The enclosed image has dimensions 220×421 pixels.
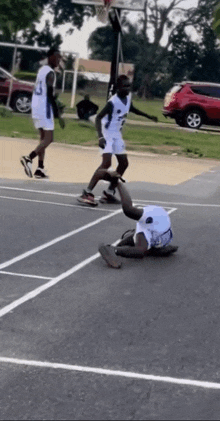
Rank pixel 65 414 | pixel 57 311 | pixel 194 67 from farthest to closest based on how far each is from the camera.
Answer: pixel 194 67
pixel 57 311
pixel 65 414

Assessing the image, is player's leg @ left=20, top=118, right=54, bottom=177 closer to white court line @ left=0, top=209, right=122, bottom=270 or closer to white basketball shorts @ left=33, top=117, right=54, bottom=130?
white basketball shorts @ left=33, top=117, right=54, bottom=130

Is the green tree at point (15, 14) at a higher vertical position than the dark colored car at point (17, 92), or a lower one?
higher

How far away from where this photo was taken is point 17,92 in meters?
33.7

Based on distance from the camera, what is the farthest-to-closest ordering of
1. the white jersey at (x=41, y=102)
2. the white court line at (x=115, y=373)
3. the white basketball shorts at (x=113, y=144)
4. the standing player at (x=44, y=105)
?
the white jersey at (x=41, y=102) < the standing player at (x=44, y=105) < the white basketball shorts at (x=113, y=144) < the white court line at (x=115, y=373)

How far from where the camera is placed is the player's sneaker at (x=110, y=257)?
966 cm

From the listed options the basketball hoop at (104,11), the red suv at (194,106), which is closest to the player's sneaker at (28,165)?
the basketball hoop at (104,11)

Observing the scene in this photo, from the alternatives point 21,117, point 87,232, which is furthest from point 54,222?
point 21,117

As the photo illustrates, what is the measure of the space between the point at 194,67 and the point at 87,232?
57.0m

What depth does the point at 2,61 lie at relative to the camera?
183 feet

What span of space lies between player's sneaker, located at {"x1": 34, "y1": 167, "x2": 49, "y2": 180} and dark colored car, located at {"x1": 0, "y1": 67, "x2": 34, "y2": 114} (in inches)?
682

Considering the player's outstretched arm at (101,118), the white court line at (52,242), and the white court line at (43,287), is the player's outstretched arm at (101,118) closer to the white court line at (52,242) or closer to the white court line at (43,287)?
the white court line at (52,242)

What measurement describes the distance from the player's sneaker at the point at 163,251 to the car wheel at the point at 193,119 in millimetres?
24438

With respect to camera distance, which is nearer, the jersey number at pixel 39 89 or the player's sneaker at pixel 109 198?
the player's sneaker at pixel 109 198

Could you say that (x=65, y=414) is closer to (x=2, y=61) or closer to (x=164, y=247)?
(x=164, y=247)
